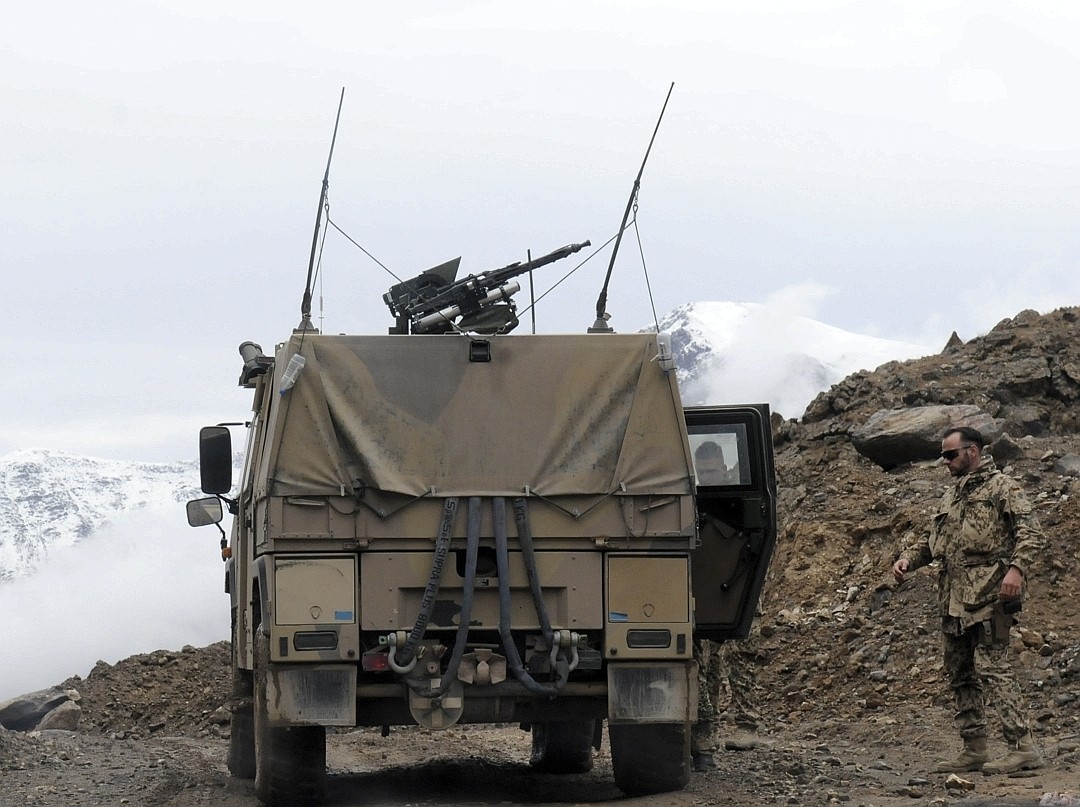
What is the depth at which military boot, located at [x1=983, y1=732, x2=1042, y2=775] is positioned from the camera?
937 centimetres

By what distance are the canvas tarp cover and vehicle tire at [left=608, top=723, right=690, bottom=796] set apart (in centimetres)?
136

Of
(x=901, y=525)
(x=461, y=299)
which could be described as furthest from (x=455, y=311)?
(x=901, y=525)

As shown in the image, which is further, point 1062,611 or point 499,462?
point 1062,611

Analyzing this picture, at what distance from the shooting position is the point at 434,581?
866 centimetres

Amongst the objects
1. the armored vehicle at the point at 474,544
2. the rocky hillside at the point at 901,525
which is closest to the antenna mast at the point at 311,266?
the armored vehicle at the point at 474,544

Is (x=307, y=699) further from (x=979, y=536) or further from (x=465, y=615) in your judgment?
(x=979, y=536)

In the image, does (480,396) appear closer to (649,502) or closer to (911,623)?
(649,502)

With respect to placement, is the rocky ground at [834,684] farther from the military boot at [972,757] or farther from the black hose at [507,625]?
the black hose at [507,625]

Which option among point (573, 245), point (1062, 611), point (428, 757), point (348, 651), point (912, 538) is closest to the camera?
point (348, 651)

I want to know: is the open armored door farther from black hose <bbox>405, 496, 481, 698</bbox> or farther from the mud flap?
the mud flap

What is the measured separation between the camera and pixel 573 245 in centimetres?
1143

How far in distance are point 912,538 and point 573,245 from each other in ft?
22.6

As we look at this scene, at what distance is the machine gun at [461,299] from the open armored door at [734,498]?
1.41m

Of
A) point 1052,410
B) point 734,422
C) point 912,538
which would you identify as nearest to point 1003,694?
point 734,422
